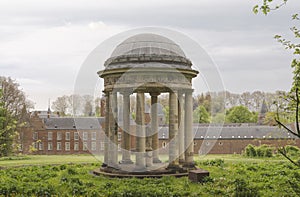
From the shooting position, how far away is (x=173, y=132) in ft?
83.8

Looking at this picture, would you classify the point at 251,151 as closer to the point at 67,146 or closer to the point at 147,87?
the point at 147,87

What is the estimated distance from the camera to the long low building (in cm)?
6956

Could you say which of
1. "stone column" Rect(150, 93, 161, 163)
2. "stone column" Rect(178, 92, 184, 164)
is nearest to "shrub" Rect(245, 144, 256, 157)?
"stone column" Rect(150, 93, 161, 163)

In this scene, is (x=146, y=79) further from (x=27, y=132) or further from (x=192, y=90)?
(x=27, y=132)

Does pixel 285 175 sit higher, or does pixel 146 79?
pixel 146 79

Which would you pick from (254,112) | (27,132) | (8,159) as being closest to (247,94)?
(254,112)

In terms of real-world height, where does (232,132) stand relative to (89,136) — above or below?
above

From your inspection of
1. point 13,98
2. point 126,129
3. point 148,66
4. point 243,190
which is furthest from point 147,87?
point 13,98

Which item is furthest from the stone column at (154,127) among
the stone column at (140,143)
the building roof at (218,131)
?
the building roof at (218,131)

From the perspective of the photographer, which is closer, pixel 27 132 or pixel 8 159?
pixel 8 159

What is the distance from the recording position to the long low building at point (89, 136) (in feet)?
228

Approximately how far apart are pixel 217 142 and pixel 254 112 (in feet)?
110

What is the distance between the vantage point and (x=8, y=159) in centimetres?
5266

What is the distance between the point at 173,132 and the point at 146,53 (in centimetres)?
554
